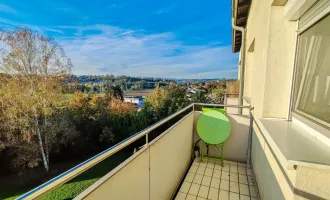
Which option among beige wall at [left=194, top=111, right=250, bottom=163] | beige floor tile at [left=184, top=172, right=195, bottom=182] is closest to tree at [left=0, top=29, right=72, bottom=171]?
beige floor tile at [left=184, top=172, right=195, bottom=182]

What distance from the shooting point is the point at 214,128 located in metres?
3.32

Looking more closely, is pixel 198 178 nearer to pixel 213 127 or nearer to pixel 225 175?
pixel 225 175

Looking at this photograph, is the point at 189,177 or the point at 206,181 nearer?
the point at 206,181

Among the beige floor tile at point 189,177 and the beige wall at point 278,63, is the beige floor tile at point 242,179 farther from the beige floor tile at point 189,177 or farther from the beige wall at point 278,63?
the beige wall at point 278,63

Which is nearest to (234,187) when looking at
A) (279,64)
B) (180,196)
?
(180,196)

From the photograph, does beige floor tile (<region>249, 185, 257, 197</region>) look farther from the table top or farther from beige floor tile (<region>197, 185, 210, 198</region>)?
the table top

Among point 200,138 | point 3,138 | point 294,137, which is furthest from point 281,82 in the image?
point 3,138

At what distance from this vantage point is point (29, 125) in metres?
9.20

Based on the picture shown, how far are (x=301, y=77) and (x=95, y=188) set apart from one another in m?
1.80

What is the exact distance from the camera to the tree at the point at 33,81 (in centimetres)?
839

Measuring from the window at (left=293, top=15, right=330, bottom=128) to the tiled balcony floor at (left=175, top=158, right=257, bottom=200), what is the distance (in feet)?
5.34

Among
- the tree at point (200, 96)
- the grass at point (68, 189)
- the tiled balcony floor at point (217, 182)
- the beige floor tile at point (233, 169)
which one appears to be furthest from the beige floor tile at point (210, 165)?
the tree at point (200, 96)

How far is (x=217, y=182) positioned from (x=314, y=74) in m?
2.19

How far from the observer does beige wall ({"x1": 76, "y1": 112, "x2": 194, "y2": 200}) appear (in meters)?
1.06
